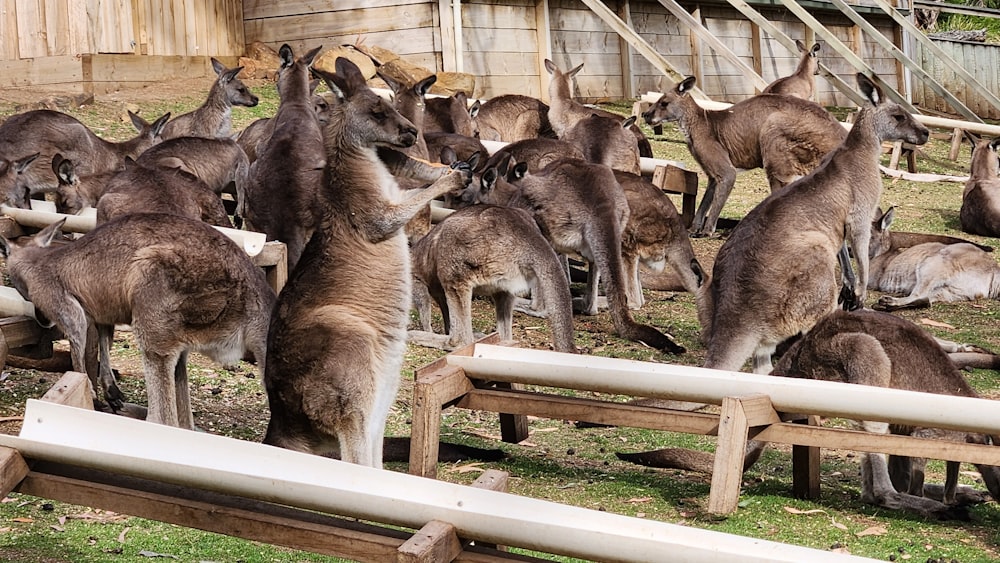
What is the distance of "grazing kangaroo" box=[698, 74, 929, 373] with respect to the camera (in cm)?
638

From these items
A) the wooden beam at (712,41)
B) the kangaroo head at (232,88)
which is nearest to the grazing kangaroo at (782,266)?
the kangaroo head at (232,88)

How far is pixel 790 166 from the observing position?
36.5ft

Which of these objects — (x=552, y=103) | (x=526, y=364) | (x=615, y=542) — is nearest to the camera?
(x=615, y=542)

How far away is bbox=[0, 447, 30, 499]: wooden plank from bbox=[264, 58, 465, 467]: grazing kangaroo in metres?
1.07

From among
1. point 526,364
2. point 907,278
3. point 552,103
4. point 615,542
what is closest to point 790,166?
point 907,278

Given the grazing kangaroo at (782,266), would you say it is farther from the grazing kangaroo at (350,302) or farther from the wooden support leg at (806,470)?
the grazing kangaroo at (350,302)

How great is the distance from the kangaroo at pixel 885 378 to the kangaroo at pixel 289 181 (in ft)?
9.94

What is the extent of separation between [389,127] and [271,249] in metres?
1.80

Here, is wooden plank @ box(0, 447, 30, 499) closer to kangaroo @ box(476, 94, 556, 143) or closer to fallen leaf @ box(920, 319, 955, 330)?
fallen leaf @ box(920, 319, 955, 330)

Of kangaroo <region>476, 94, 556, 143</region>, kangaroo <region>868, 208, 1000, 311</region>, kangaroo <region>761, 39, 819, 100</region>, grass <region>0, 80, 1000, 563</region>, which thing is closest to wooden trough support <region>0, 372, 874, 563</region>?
grass <region>0, 80, 1000, 563</region>

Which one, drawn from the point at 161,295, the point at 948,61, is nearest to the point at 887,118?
the point at 161,295

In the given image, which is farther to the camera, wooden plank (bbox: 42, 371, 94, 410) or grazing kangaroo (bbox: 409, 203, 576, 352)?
grazing kangaroo (bbox: 409, 203, 576, 352)

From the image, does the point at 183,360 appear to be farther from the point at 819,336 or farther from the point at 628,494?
the point at 819,336

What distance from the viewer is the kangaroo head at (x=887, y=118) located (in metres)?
8.74
